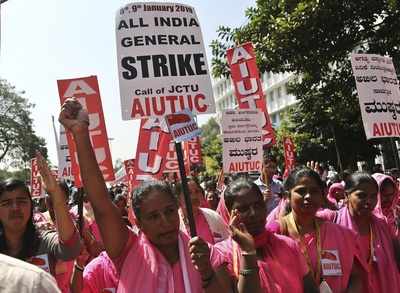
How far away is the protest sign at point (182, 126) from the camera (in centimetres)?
299

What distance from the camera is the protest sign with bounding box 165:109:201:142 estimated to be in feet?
9.82

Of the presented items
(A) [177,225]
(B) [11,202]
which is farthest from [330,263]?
(B) [11,202]

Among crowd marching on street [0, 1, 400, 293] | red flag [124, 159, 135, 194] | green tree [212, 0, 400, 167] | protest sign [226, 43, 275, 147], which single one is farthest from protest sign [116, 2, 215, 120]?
green tree [212, 0, 400, 167]

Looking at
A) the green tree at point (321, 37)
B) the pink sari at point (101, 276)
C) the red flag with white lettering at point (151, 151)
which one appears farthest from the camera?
the green tree at point (321, 37)

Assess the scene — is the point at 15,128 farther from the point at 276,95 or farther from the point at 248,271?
the point at 248,271

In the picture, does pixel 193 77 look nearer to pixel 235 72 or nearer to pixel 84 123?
pixel 84 123

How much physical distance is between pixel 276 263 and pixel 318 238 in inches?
26.9

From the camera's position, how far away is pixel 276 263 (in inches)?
106

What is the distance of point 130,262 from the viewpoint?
2.44 m

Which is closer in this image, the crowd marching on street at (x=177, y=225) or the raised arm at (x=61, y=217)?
the crowd marching on street at (x=177, y=225)

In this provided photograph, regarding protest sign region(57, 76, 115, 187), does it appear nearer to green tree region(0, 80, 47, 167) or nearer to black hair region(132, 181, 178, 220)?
black hair region(132, 181, 178, 220)

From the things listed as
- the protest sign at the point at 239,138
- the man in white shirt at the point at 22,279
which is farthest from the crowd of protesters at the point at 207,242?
the protest sign at the point at 239,138

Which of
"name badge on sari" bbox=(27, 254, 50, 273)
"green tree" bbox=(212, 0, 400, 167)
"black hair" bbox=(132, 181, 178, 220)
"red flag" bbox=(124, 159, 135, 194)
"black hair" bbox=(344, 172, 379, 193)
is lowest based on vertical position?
"name badge on sari" bbox=(27, 254, 50, 273)

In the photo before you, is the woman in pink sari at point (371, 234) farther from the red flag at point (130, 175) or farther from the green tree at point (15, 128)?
the green tree at point (15, 128)
